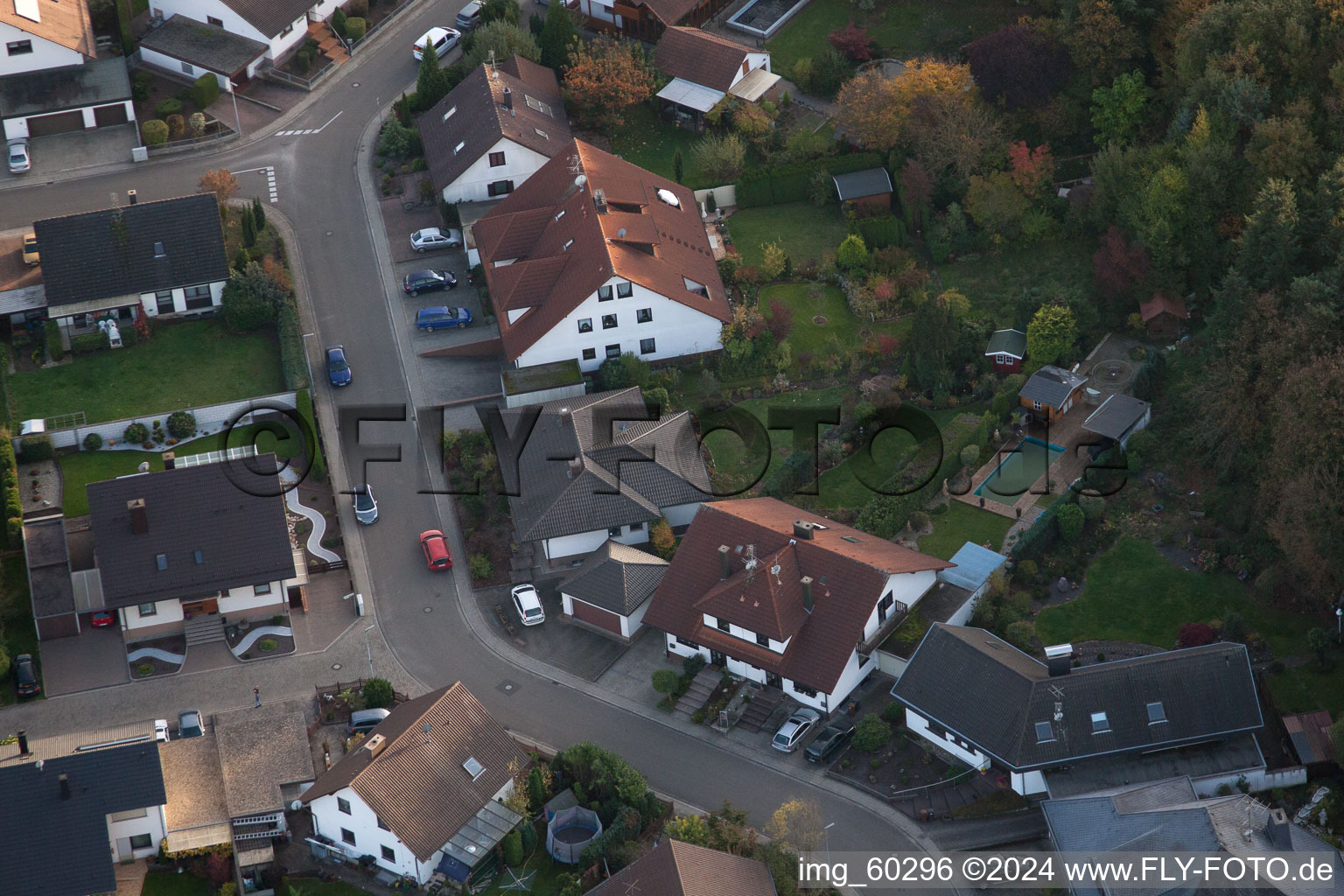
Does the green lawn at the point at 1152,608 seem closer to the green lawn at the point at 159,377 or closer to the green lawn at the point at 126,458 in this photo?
the green lawn at the point at 126,458

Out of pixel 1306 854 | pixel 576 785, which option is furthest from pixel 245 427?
pixel 1306 854

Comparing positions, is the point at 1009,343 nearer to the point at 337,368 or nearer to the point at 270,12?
the point at 337,368

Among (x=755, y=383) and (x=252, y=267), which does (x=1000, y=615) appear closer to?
(x=755, y=383)

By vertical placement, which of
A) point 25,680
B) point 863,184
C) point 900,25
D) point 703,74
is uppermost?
point 900,25

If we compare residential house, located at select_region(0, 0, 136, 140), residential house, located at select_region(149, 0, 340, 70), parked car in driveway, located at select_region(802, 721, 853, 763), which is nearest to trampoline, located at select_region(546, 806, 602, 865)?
parked car in driveway, located at select_region(802, 721, 853, 763)

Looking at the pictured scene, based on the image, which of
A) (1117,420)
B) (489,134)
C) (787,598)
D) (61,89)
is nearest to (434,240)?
(489,134)
